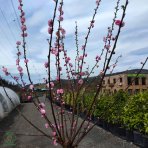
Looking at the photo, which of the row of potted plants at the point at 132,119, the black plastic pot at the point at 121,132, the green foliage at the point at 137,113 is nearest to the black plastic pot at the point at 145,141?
the row of potted plants at the point at 132,119

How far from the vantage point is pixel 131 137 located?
449 inches

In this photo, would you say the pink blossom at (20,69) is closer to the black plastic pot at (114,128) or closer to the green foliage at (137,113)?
the green foliage at (137,113)

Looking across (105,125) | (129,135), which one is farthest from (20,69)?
(105,125)

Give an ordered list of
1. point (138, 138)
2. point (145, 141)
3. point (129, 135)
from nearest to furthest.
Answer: point (145, 141), point (138, 138), point (129, 135)

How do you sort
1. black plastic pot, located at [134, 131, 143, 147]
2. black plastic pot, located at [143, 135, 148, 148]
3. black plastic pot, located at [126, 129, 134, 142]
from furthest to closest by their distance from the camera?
black plastic pot, located at [126, 129, 134, 142] → black plastic pot, located at [134, 131, 143, 147] → black plastic pot, located at [143, 135, 148, 148]

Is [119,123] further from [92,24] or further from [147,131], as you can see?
[92,24]

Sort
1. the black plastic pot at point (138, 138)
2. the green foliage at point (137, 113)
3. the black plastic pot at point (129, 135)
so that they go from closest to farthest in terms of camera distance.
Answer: the black plastic pot at point (138, 138)
the green foliage at point (137, 113)
the black plastic pot at point (129, 135)

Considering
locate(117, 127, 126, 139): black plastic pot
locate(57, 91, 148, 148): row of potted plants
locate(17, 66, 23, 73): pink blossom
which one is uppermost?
locate(17, 66, 23, 73): pink blossom

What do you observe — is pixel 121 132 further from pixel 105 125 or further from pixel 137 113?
pixel 105 125

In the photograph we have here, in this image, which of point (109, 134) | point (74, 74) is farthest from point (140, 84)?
point (74, 74)

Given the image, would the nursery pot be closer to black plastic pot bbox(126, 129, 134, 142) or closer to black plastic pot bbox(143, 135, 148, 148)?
black plastic pot bbox(126, 129, 134, 142)

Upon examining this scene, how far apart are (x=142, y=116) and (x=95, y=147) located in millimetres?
1920

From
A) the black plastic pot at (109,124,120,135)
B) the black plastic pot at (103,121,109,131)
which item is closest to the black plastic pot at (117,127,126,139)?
the black plastic pot at (109,124,120,135)

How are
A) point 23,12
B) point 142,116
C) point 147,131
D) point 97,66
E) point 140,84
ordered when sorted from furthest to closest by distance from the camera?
point 140,84 → point 142,116 → point 147,131 → point 97,66 → point 23,12
